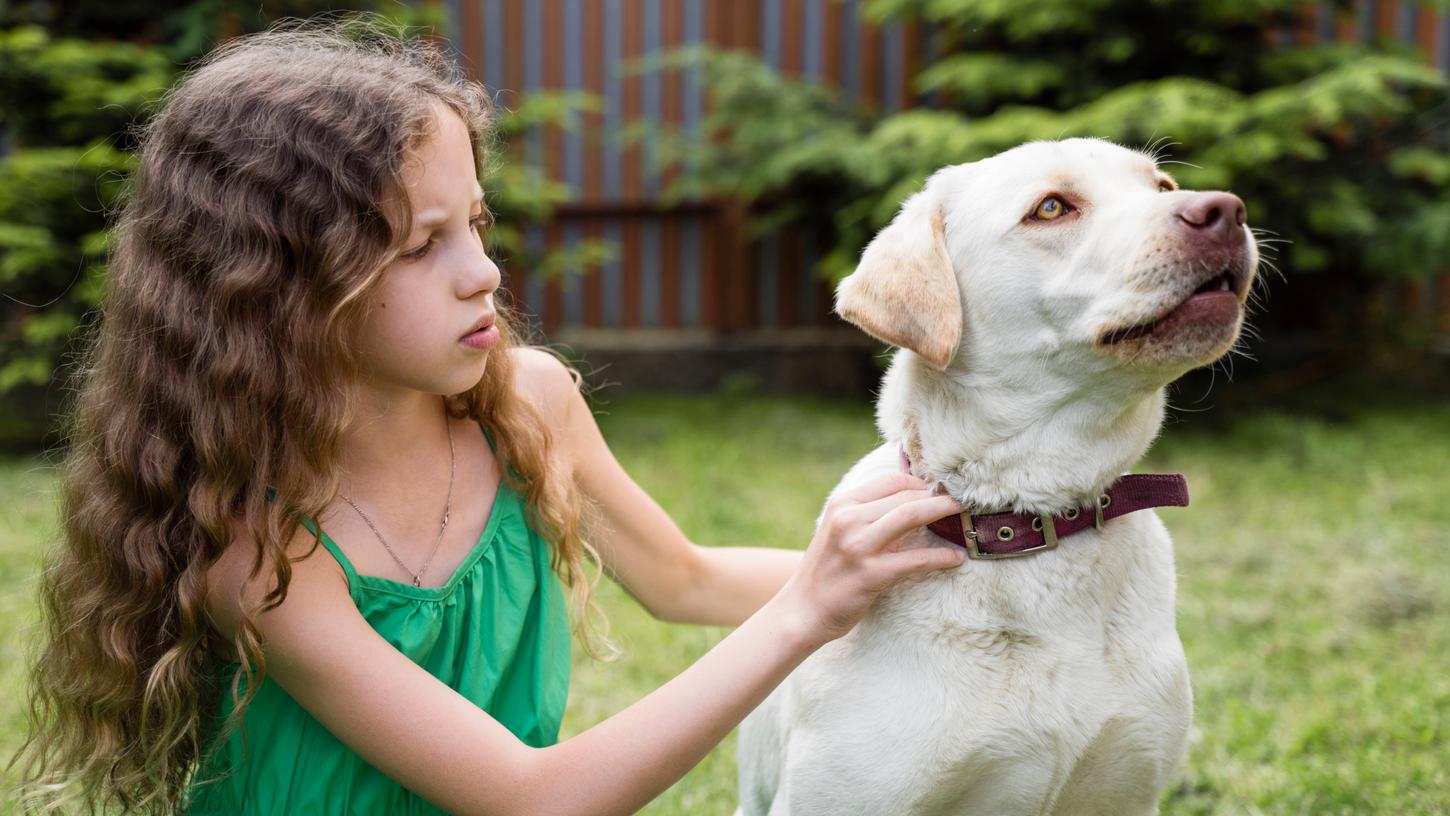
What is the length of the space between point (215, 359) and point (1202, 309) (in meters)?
1.41

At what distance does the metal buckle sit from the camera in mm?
1804

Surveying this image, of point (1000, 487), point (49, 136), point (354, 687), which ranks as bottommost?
point (49, 136)

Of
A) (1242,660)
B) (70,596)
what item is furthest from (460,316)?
(1242,660)

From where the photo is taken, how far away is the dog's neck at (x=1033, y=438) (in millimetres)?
1827

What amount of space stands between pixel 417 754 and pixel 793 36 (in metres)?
6.65

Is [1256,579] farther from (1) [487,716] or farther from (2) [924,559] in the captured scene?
(1) [487,716]

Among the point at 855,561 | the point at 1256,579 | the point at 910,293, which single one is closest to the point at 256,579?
the point at 855,561

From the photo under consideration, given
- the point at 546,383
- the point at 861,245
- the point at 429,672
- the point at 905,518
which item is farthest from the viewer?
the point at 861,245

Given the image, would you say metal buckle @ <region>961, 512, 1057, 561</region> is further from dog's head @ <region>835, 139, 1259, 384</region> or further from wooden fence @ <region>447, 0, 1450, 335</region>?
wooden fence @ <region>447, 0, 1450, 335</region>

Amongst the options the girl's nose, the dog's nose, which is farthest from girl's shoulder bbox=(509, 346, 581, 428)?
the dog's nose

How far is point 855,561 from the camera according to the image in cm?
168

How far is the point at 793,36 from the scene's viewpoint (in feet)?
25.3

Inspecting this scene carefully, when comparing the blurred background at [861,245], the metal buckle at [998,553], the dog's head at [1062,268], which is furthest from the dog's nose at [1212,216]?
the blurred background at [861,245]

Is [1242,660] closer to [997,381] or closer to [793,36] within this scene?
[997,381]
